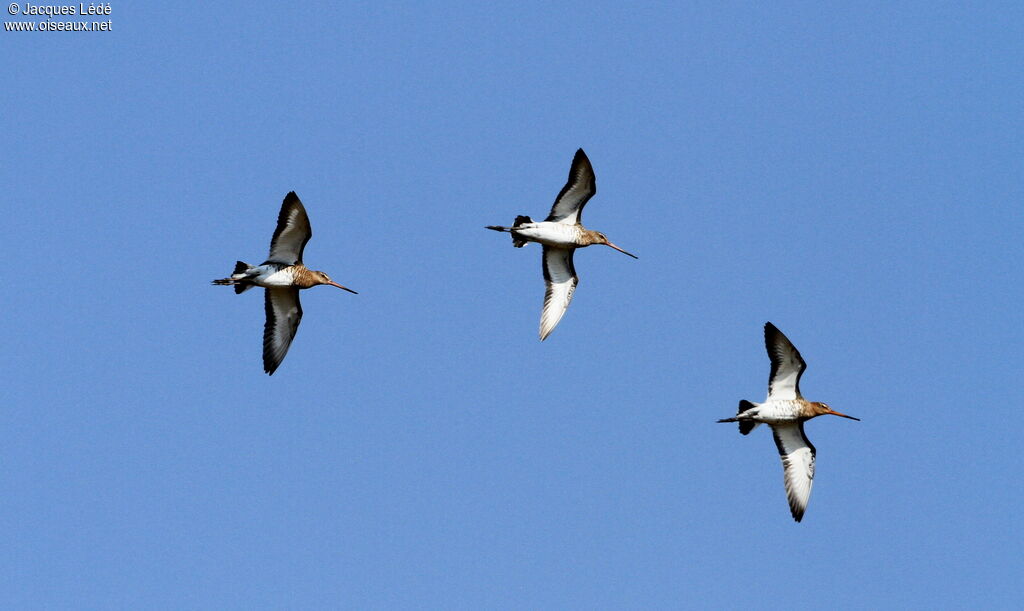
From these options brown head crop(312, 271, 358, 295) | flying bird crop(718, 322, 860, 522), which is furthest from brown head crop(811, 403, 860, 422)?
brown head crop(312, 271, 358, 295)

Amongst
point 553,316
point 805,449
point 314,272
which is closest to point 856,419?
point 805,449

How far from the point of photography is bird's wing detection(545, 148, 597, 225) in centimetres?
2634

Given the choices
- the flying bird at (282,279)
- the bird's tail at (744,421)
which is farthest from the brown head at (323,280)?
the bird's tail at (744,421)

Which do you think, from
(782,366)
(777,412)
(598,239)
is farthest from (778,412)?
(598,239)

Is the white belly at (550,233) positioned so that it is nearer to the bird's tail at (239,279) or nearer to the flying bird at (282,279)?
the flying bird at (282,279)

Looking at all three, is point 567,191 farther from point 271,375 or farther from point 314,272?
point 271,375

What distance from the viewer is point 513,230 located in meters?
26.6

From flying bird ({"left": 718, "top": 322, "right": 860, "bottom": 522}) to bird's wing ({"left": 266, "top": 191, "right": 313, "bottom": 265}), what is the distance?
864 centimetres

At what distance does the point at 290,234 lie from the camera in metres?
25.0

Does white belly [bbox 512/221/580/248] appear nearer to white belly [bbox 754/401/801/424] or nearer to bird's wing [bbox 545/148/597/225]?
bird's wing [bbox 545/148/597/225]

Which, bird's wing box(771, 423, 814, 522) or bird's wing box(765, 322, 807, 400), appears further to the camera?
bird's wing box(771, 423, 814, 522)

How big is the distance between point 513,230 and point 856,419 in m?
7.70

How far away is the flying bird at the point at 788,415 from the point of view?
25.2 meters

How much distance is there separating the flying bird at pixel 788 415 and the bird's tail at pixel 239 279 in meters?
9.34
